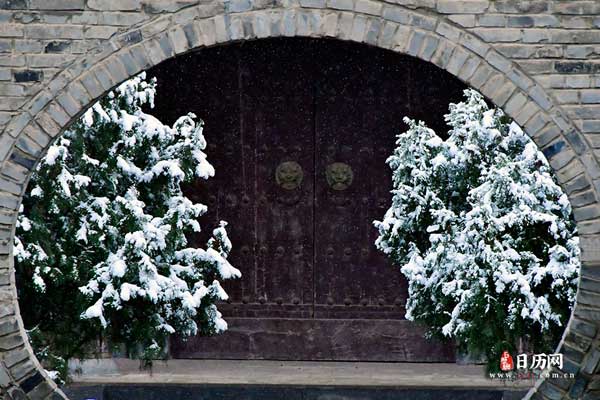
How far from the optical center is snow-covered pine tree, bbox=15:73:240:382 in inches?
336

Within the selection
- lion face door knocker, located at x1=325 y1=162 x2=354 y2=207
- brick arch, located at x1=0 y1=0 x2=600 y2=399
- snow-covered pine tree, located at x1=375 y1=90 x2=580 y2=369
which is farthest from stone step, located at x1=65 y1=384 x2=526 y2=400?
brick arch, located at x1=0 y1=0 x2=600 y2=399

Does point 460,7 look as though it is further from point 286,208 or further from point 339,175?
point 286,208

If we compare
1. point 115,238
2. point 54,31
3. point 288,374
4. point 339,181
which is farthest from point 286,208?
point 54,31

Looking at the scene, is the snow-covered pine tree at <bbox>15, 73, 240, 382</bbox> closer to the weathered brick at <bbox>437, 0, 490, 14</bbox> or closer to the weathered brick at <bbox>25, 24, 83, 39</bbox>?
the weathered brick at <bbox>25, 24, 83, 39</bbox>

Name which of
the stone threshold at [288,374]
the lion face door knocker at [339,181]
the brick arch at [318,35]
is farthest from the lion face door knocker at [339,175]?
the brick arch at [318,35]

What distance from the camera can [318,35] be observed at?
681cm

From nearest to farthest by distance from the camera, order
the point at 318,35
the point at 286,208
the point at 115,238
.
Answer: the point at 318,35 < the point at 115,238 < the point at 286,208

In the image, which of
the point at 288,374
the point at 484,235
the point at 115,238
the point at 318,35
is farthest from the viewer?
the point at 288,374

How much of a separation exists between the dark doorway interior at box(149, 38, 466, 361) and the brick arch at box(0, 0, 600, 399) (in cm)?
374

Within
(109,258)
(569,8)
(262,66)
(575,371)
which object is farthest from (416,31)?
(262,66)

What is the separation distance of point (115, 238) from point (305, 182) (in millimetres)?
2429

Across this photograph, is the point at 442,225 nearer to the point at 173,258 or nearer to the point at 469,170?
the point at 469,170

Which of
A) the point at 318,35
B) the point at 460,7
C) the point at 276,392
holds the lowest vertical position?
the point at 276,392

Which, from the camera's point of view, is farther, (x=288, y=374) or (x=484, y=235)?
(x=288, y=374)
